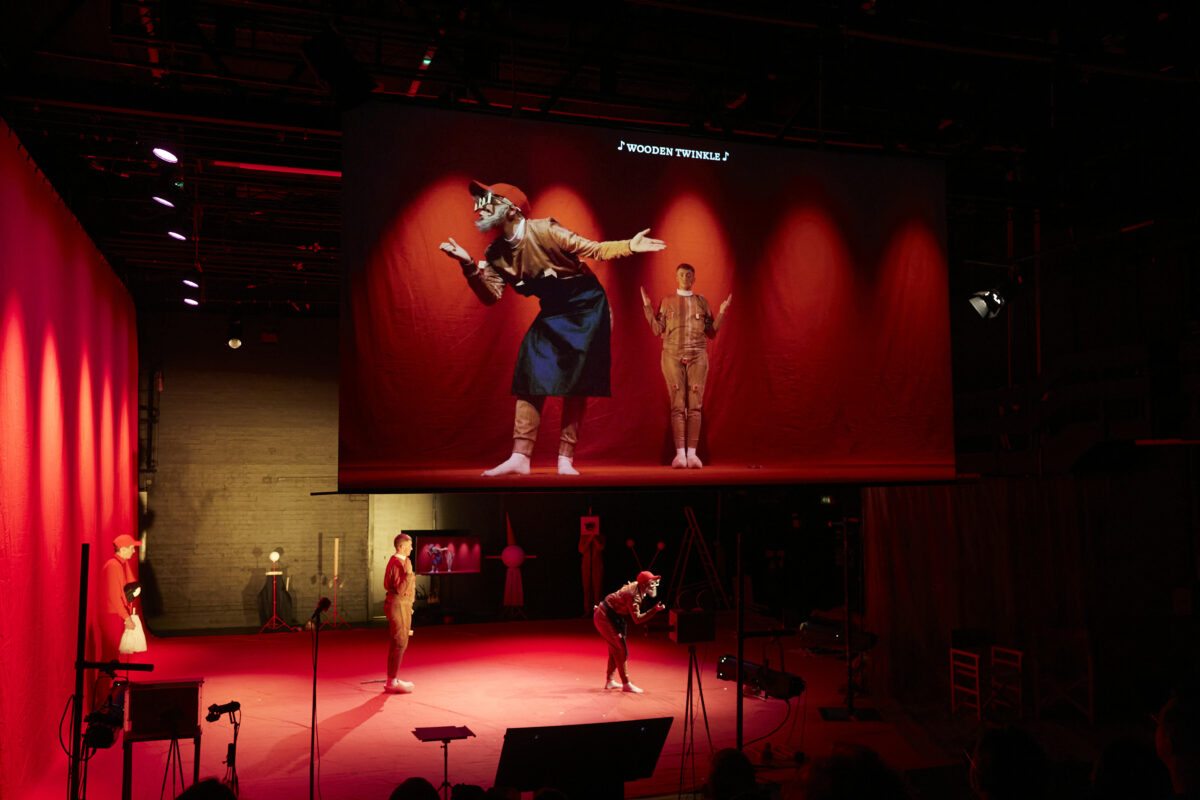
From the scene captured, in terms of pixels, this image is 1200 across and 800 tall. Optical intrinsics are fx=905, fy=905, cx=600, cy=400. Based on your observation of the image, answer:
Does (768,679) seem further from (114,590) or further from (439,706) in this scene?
(114,590)

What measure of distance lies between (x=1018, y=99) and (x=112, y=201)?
28.0ft

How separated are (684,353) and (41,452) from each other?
5.14 meters

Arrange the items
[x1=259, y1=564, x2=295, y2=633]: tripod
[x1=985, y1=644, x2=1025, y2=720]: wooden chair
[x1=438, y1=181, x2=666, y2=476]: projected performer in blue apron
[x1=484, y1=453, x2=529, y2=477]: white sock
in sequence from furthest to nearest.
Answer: [x1=259, y1=564, x2=295, y2=633]: tripod, [x1=985, y1=644, x2=1025, y2=720]: wooden chair, [x1=438, y1=181, x2=666, y2=476]: projected performer in blue apron, [x1=484, y1=453, x2=529, y2=477]: white sock

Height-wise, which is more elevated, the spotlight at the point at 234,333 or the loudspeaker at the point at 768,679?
the spotlight at the point at 234,333

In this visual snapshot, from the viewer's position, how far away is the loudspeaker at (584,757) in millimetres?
4168

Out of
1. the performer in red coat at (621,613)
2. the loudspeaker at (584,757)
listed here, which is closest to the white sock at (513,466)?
the loudspeaker at (584,757)

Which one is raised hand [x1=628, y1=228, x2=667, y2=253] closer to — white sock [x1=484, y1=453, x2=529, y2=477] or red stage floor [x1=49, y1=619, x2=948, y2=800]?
white sock [x1=484, y1=453, x2=529, y2=477]

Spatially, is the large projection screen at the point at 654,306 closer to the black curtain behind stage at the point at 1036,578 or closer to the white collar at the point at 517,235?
the white collar at the point at 517,235

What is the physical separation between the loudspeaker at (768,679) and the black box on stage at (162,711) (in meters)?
4.17

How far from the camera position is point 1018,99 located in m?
7.73

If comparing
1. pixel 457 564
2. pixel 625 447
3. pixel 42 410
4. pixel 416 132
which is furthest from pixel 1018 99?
pixel 457 564

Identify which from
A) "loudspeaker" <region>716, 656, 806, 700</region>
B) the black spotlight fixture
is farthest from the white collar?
the black spotlight fixture

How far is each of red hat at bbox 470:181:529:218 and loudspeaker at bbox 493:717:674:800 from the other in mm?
3473

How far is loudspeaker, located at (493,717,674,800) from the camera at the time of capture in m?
4.17
